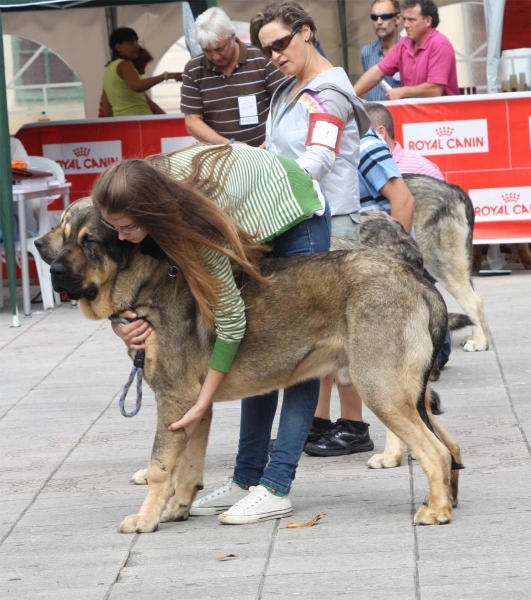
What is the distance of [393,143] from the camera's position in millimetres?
7277

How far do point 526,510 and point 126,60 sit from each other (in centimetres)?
936

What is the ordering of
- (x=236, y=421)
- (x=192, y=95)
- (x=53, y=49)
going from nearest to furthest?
(x=236, y=421) → (x=192, y=95) → (x=53, y=49)

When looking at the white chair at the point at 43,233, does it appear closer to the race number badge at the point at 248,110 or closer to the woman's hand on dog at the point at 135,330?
the race number badge at the point at 248,110

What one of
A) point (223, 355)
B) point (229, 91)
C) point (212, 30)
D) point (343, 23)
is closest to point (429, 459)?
point (223, 355)

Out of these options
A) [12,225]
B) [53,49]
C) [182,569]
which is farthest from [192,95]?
[53,49]

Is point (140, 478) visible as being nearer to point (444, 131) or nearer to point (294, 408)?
point (294, 408)

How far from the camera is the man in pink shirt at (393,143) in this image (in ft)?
22.9

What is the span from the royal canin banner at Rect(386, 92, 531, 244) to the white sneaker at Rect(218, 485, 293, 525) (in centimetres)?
683

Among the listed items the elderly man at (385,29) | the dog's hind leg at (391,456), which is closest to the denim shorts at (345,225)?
the dog's hind leg at (391,456)

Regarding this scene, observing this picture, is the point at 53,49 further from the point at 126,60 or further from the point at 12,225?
the point at 12,225

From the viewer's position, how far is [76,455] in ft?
19.1

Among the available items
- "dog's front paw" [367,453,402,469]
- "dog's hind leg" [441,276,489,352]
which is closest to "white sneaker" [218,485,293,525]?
"dog's front paw" [367,453,402,469]

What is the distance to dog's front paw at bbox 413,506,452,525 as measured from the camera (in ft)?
14.1

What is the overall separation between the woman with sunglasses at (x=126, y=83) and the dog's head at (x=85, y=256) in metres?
8.15
